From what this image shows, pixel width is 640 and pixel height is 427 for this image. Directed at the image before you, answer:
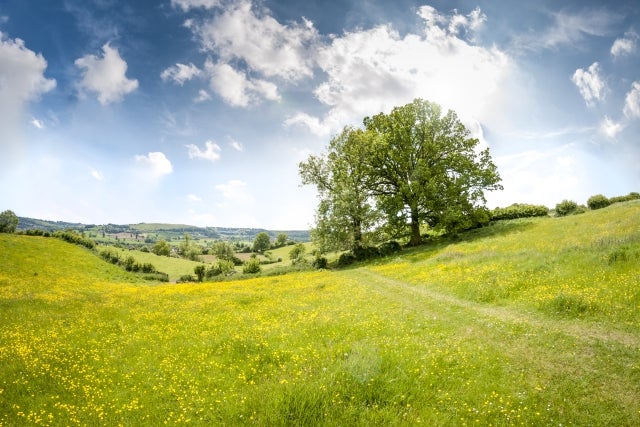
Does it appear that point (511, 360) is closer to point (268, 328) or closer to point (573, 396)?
point (573, 396)

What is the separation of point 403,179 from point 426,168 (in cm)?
420

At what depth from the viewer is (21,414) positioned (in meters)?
8.37

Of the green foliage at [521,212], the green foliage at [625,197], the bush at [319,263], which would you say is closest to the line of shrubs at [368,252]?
the bush at [319,263]

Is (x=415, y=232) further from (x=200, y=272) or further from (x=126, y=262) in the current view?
(x=126, y=262)

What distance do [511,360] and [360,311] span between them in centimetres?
807

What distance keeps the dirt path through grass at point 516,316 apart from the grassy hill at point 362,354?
77 millimetres

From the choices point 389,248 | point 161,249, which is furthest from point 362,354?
point 161,249

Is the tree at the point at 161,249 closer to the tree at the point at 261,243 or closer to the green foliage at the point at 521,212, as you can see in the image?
the tree at the point at 261,243

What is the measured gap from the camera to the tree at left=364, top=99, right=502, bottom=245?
4256cm

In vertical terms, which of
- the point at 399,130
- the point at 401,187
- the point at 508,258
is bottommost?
the point at 508,258

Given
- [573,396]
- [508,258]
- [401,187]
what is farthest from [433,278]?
[401,187]

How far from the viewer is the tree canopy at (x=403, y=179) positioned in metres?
42.8

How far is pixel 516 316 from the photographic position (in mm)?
14375

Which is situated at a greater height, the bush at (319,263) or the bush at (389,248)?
the bush at (389,248)
